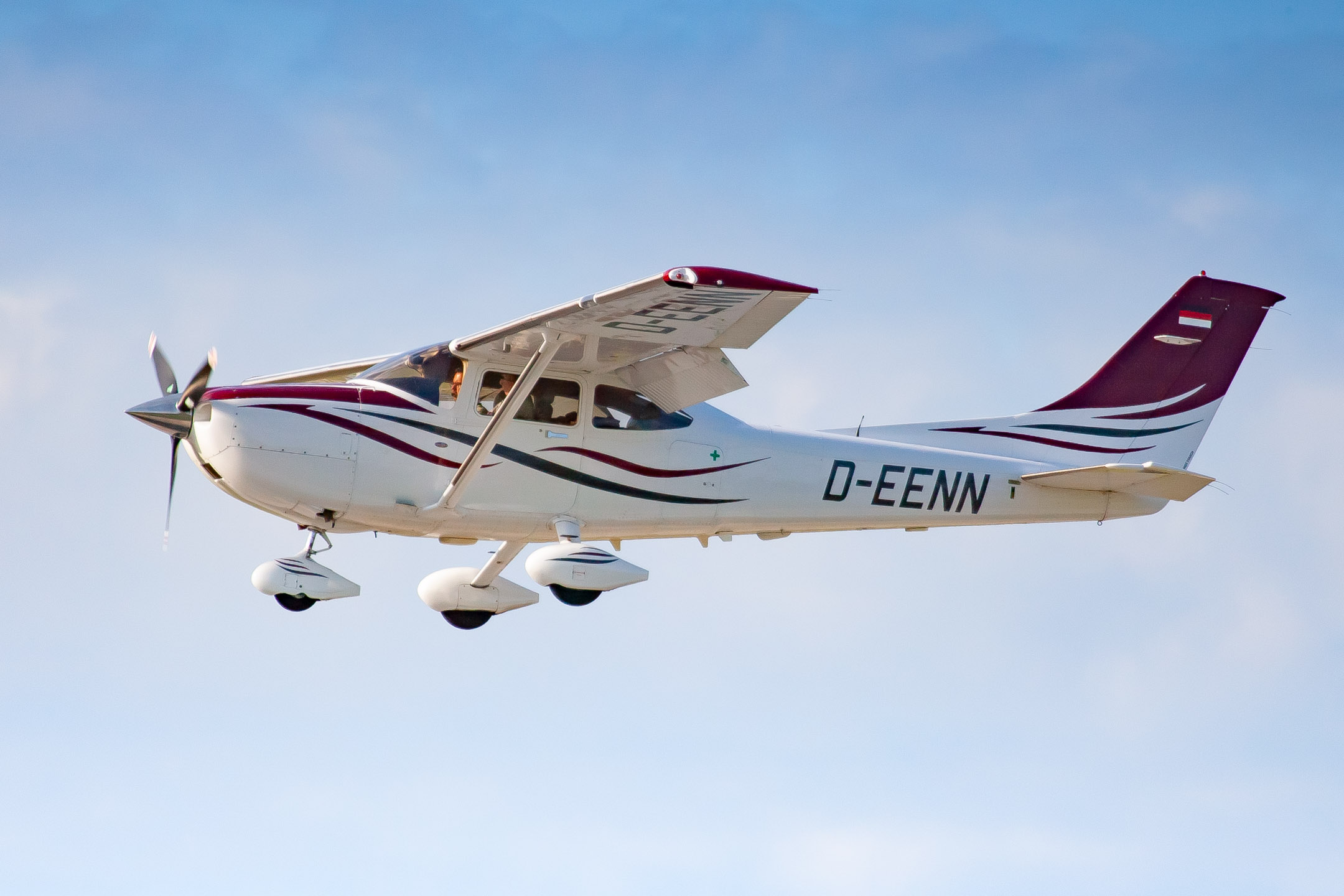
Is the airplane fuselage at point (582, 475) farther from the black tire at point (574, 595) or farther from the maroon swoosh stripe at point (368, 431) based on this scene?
the black tire at point (574, 595)

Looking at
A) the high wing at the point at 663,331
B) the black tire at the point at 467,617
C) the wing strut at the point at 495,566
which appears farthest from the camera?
the black tire at the point at 467,617

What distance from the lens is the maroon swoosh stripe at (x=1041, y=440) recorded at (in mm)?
16531

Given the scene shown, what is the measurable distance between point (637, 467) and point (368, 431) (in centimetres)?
248

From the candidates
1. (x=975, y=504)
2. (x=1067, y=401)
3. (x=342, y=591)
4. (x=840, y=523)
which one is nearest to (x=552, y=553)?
(x=342, y=591)

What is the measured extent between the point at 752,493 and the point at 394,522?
338 cm

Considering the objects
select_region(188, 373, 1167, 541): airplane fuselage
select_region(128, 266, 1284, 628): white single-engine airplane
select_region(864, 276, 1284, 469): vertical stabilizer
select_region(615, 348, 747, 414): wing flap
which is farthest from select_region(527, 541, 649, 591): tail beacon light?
select_region(864, 276, 1284, 469): vertical stabilizer

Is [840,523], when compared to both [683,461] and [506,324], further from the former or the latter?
[506,324]

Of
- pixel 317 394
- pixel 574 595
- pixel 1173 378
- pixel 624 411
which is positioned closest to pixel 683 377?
pixel 624 411

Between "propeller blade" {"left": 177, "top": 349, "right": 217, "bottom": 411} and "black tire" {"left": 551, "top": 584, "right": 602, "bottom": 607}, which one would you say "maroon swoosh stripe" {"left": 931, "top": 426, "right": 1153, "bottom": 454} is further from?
"propeller blade" {"left": 177, "top": 349, "right": 217, "bottom": 411}

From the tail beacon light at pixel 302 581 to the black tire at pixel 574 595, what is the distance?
1.89 metres

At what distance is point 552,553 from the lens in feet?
45.1

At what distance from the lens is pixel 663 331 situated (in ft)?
43.7

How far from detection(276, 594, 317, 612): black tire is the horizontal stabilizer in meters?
7.16

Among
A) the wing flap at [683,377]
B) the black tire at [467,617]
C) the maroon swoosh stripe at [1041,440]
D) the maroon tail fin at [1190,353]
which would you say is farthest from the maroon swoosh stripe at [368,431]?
the maroon tail fin at [1190,353]
